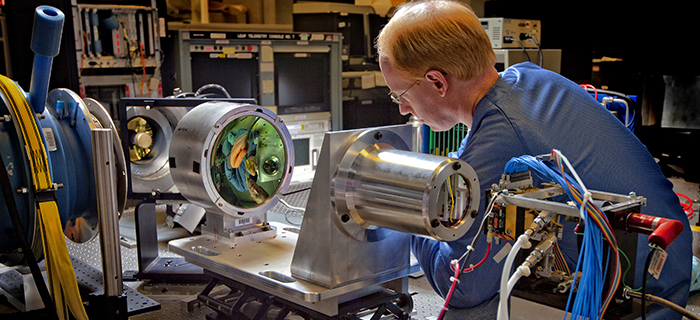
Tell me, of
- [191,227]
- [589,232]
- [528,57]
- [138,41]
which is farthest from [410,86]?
[138,41]

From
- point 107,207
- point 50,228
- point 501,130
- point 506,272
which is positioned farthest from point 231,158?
point 506,272

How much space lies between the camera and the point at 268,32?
14.0 feet

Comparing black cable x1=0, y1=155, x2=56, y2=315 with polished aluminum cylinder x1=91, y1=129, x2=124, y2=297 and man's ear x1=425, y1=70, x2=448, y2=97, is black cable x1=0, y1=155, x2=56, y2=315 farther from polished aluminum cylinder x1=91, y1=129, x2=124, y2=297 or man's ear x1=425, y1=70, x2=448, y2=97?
man's ear x1=425, y1=70, x2=448, y2=97

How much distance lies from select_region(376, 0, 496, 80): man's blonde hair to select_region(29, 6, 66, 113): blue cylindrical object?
2.94 feet

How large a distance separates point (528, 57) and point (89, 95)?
9.17 feet

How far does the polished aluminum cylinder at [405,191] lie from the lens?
40.6 inches

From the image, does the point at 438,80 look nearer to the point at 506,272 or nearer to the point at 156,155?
the point at 506,272

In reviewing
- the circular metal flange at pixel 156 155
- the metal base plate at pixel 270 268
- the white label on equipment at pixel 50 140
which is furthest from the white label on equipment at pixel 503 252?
the circular metal flange at pixel 156 155

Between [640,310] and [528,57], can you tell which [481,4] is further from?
[640,310]

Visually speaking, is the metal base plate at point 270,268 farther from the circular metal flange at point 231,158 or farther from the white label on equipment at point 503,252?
Answer: the white label on equipment at point 503,252

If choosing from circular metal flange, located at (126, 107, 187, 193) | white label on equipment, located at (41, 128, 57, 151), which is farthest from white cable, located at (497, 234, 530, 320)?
circular metal flange, located at (126, 107, 187, 193)

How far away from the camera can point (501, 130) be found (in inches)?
42.2

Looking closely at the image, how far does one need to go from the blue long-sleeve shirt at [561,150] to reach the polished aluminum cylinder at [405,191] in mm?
50

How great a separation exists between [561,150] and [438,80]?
290 millimetres
